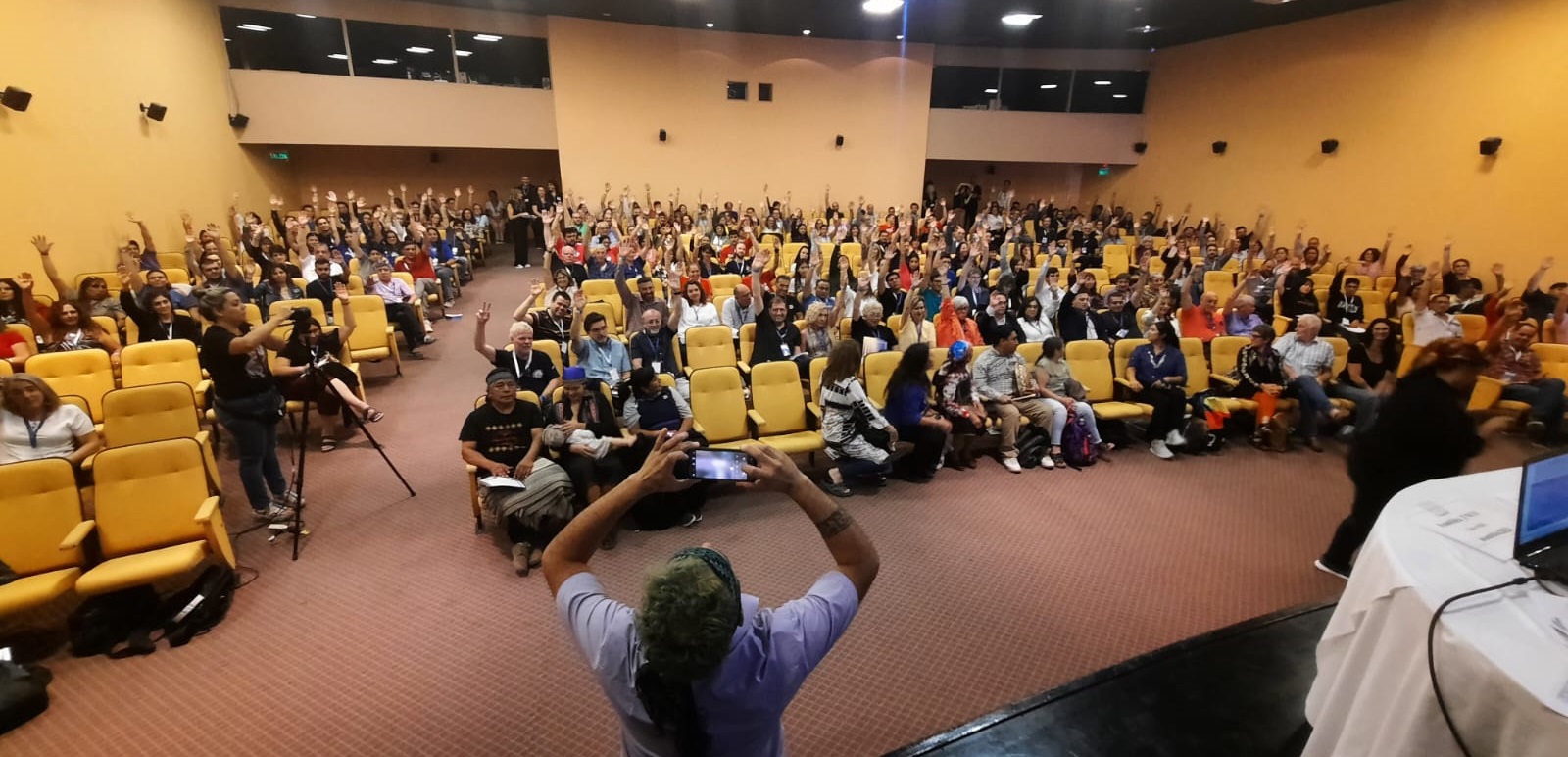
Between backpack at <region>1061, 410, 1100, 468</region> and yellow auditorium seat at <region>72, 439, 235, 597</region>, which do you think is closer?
yellow auditorium seat at <region>72, 439, 235, 597</region>

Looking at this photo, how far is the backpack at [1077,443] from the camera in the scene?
5031mm

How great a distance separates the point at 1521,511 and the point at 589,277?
7.57m

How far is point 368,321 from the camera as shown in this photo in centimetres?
627

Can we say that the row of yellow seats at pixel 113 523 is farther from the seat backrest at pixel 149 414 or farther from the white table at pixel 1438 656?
the white table at pixel 1438 656

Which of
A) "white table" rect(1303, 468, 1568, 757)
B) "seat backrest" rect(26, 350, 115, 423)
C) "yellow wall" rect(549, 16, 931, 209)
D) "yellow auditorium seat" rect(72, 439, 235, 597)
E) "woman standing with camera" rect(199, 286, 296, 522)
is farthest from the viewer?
"yellow wall" rect(549, 16, 931, 209)

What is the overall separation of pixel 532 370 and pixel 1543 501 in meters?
4.78

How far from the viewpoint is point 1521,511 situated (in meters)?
1.89

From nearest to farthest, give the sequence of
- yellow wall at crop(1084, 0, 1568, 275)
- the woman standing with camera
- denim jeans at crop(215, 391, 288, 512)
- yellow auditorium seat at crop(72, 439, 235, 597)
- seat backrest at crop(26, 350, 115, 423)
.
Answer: yellow auditorium seat at crop(72, 439, 235, 597) < the woman standing with camera < denim jeans at crop(215, 391, 288, 512) < seat backrest at crop(26, 350, 115, 423) < yellow wall at crop(1084, 0, 1568, 275)

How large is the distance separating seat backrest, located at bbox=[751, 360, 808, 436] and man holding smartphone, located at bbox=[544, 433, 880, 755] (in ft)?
10.3

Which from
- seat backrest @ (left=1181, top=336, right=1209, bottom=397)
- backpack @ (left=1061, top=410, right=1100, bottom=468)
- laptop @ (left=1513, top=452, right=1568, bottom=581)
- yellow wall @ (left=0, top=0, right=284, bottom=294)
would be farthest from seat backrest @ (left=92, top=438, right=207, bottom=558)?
seat backrest @ (left=1181, top=336, right=1209, bottom=397)

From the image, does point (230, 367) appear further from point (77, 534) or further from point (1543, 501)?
point (1543, 501)

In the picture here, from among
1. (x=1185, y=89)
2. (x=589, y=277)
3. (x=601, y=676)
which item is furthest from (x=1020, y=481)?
(x=1185, y=89)

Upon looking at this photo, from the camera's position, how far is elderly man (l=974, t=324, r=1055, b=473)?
5.03 metres

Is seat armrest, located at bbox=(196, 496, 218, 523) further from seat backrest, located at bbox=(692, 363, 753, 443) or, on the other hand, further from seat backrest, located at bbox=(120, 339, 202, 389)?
seat backrest, located at bbox=(692, 363, 753, 443)
